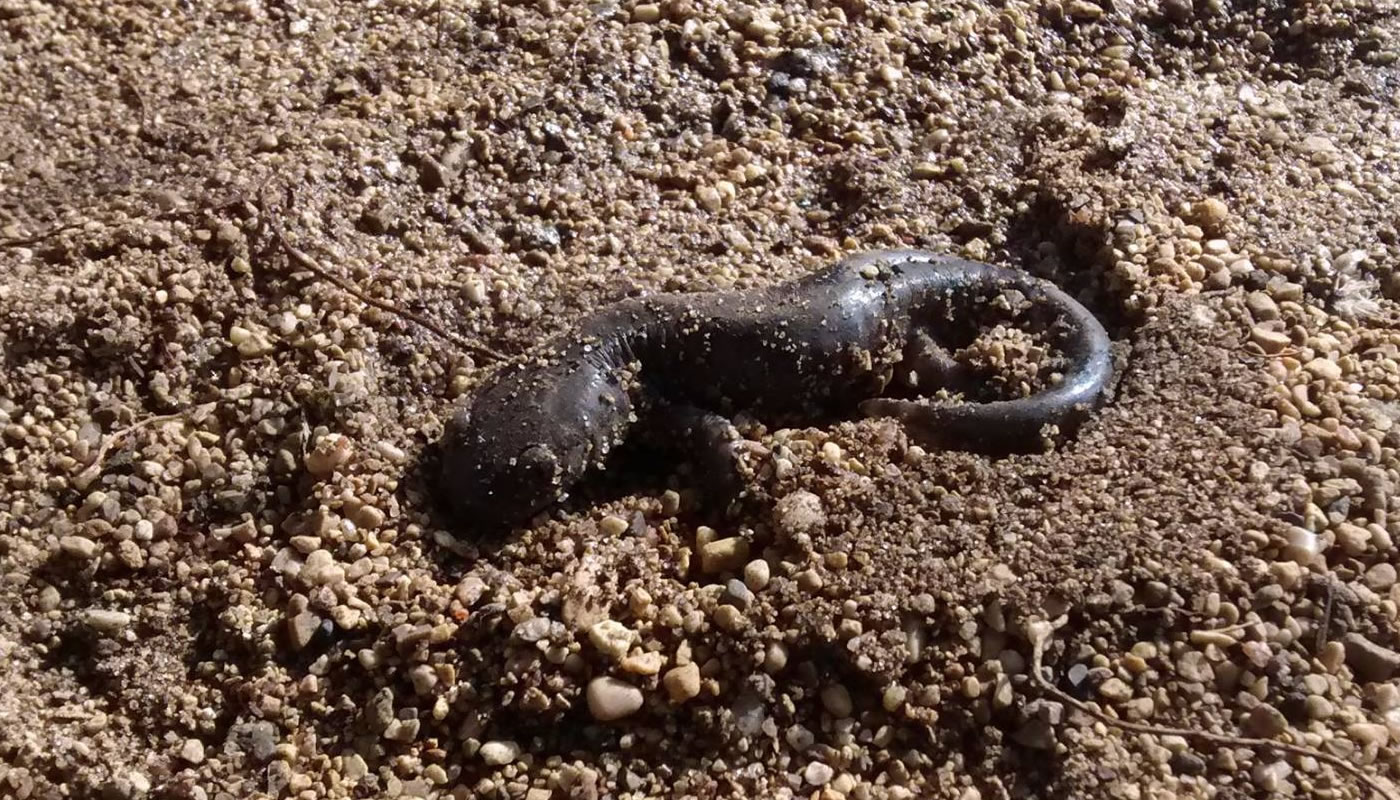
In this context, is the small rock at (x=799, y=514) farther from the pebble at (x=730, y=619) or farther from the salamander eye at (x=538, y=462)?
the salamander eye at (x=538, y=462)

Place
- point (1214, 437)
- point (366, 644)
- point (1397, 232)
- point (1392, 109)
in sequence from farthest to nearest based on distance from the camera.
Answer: point (1392, 109), point (1397, 232), point (1214, 437), point (366, 644)

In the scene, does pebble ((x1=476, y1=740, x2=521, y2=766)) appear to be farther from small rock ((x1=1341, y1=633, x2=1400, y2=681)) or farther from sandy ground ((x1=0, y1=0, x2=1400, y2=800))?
small rock ((x1=1341, y1=633, x2=1400, y2=681))

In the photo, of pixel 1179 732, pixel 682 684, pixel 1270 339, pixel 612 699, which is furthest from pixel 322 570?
pixel 1270 339

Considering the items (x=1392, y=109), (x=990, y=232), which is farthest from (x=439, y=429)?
(x=1392, y=109)

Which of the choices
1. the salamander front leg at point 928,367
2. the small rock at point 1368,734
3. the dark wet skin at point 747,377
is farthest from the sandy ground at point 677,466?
the salamander front leg at point 928,367

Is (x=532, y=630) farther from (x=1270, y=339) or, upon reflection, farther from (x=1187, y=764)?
(x=1270, y=339)

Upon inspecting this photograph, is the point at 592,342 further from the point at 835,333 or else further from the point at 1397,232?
the point at 1397,232
